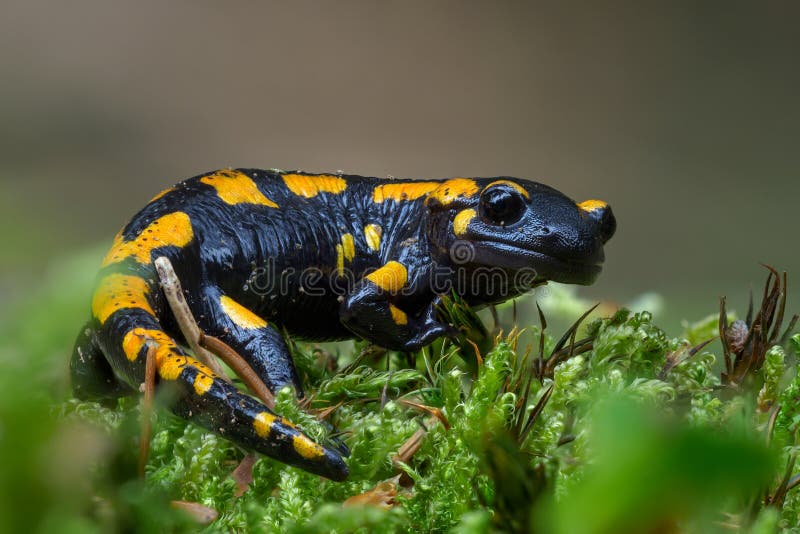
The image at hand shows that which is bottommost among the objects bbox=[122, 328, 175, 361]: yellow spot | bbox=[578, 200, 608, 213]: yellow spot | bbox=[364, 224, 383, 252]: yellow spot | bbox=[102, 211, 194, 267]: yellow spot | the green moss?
the green moss

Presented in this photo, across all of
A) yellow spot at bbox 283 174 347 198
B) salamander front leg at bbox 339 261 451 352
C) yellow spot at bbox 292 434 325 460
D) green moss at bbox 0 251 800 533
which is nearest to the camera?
green moss at bbox 0 251 800 533

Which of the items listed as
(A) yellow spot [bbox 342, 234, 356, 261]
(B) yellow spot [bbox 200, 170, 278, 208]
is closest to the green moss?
(A) yellow spot [bbox 342, 234, 356, 261]

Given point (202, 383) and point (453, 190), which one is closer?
point (202, 383)

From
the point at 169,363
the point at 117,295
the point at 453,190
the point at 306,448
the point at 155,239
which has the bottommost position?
the point at 306,448

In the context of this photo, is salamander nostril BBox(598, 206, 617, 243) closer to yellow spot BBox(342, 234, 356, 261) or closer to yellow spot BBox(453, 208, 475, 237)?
yellow spot BBox(453, 208, 475, 237)

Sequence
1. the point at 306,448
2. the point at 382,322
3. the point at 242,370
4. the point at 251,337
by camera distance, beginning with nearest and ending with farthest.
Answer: the point at 306,448, the point at 242,370, the point at 251,337, the point at 382,322

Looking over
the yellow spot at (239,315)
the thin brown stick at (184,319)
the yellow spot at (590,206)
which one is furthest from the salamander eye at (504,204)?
the thin brown stick at (184,319)

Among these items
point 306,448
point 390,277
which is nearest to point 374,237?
point 390,277

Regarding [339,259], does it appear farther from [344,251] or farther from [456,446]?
[456,446]
